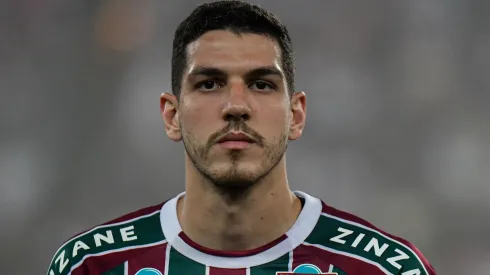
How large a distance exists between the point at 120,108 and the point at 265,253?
390cm

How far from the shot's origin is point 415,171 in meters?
6.23

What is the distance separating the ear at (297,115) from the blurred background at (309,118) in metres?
3.39

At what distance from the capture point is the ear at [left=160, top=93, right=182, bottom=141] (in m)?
2.82

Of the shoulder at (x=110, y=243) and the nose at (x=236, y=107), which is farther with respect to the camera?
the shoulder at (x=110, y=243)

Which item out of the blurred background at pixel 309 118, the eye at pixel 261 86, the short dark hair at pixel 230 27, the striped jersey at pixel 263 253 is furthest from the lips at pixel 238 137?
the blurred background at pixel 309 118

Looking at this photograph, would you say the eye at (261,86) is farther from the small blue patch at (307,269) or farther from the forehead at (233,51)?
the small blue patch at (307,269)

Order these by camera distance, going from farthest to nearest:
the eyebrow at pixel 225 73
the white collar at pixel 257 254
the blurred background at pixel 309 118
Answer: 1. the blurred background at pixel 309 118
2. the white collar at pixel 257 254
3. the eyebrow at pixel 225 73

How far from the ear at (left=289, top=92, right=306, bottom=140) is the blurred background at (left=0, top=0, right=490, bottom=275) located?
134 inches

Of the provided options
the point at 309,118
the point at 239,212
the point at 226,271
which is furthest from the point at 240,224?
the point at 309,118

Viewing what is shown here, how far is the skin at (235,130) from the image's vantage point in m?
2.58

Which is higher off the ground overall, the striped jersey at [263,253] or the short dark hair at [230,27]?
the short dark hair at [230,27]

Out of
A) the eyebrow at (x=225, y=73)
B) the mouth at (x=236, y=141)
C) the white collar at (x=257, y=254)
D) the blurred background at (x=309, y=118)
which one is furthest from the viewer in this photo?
the blurred background at (x=309, y=118)

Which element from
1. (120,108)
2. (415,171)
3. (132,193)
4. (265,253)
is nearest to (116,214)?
(132,193)

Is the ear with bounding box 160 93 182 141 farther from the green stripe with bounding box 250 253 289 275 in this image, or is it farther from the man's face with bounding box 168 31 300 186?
the green stripe with bounding box 250 253 289 275
